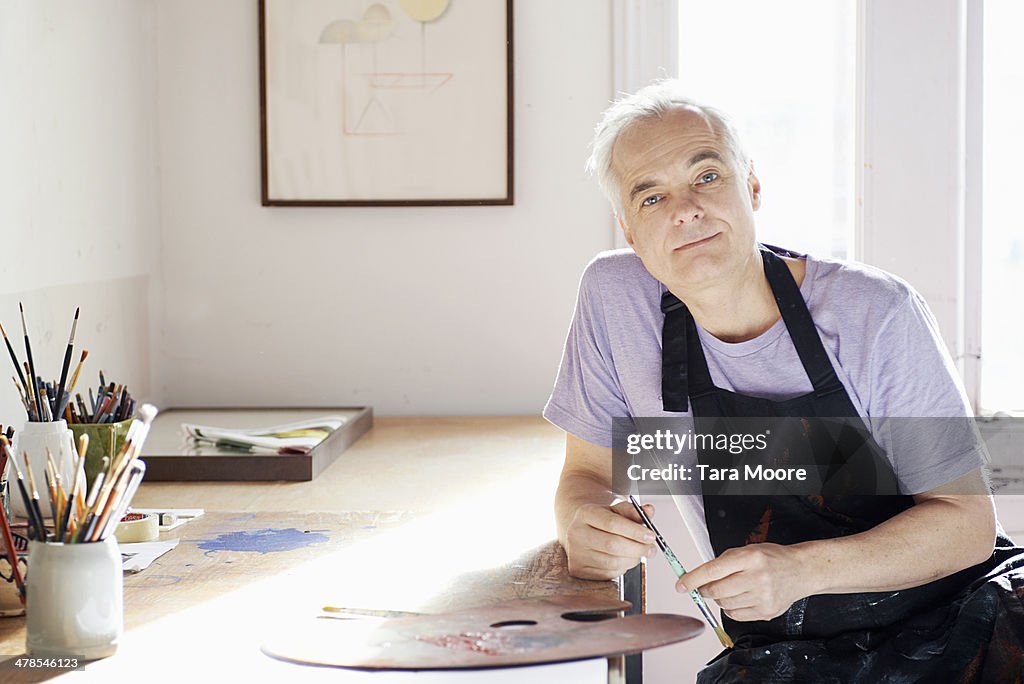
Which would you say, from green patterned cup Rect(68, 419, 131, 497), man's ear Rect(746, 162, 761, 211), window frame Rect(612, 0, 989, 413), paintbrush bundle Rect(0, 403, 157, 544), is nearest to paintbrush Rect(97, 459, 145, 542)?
paintbrush bundle Rect(0, 403, 157, 544)

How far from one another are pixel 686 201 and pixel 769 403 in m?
0.32

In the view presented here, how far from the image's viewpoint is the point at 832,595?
1.48 meters

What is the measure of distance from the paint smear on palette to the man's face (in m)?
0.64

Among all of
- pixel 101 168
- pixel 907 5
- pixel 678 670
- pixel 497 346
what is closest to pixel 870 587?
pixel 678 670

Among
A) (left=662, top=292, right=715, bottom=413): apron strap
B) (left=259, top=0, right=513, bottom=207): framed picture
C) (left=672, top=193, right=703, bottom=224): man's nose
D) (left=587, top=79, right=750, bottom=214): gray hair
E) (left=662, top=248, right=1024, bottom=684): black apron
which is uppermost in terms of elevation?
(left=259, top=0, right=513, bottom=207): framed picture

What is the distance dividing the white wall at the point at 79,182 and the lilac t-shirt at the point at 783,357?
972mm

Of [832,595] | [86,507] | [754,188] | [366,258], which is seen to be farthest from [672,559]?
[366,258]

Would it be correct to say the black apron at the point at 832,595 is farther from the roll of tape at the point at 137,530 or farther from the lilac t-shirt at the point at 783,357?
the roll of tape at the point at 137,530

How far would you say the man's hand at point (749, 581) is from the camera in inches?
50.4

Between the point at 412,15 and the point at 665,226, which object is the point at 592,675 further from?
the point at 412,15

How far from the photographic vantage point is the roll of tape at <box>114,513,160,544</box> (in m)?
1.50

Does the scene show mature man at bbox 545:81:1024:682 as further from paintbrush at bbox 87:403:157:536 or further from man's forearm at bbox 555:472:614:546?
paintbrush at bbox 87:403:157:536

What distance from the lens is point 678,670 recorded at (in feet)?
7.91

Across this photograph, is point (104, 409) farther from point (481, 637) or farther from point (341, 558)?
point (481, 637)
